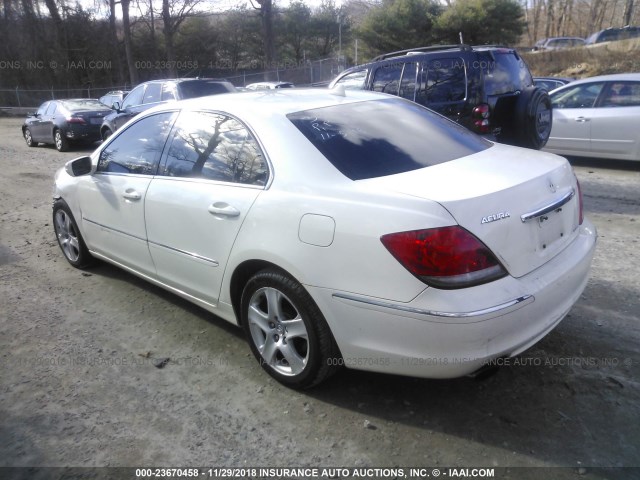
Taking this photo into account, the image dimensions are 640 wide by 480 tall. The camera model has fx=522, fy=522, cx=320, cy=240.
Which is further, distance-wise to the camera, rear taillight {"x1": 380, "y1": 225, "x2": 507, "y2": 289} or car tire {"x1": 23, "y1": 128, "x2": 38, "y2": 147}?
car tire {"x1": 23, "y1": 128, "x2": 38, "y2": 147}

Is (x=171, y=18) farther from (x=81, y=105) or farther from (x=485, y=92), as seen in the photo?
(x=485, y=92)

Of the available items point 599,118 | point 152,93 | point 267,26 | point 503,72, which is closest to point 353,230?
point 503,72

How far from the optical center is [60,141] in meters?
14.0

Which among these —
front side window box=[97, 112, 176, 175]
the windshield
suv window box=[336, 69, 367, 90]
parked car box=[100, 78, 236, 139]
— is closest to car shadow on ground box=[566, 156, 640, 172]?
suv window box=[336, 69, 367, 90]

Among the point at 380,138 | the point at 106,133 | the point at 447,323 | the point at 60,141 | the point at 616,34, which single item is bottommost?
the point at 60,141

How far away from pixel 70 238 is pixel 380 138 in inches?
132

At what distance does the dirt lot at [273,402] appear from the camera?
8.11 ft

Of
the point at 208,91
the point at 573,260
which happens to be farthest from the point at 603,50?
the point at 573,260

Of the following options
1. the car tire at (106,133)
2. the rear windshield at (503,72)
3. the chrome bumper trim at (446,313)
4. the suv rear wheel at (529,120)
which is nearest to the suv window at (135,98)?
the car tire at (106,133)

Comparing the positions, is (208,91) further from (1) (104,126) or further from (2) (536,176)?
(2) (536,176)

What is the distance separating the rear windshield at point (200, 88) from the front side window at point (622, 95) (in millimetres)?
7112

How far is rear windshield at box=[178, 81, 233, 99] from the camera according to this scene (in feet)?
35.4

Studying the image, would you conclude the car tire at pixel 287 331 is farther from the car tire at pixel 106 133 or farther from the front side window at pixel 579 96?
the car tire at pixel 106 133

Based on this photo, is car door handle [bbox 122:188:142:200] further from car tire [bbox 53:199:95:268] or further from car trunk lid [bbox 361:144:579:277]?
car trunk lid [bbox 361:144:579:277]
